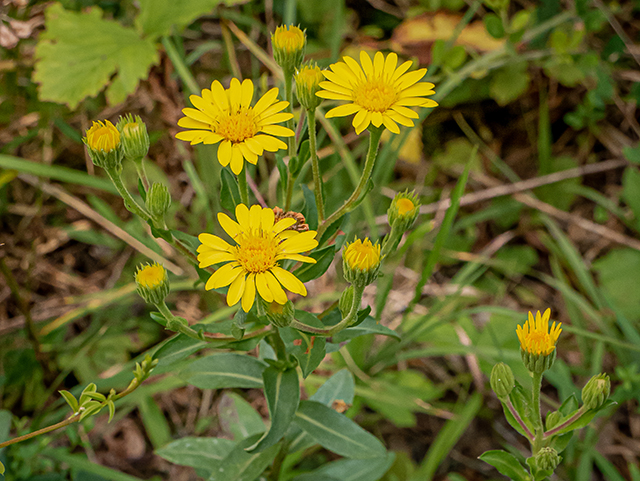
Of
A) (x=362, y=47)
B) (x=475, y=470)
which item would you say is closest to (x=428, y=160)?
(x=362, y=47)

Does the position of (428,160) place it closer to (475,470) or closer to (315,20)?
(315,20)

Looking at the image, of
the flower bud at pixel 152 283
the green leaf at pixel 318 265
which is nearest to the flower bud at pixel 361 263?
the green leaf at pixel 318 265

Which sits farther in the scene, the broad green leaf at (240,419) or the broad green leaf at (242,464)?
the broad green leaf at (240,419)

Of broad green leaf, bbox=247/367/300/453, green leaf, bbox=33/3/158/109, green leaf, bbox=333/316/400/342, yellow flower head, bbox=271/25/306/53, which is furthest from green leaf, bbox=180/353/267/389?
green leaf, bbox=33/3/158/109

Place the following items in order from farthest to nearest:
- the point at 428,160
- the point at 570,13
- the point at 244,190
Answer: the point at 428,160
the point at 570,13
the point at 244,190

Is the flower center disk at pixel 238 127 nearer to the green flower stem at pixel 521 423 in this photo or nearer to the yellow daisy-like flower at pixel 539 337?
the yellow daisy-like flower at pixel 539 337

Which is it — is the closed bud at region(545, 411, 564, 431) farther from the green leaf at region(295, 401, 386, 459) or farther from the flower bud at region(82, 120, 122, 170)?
the flower bud at region(82, 120, 122, 170)
